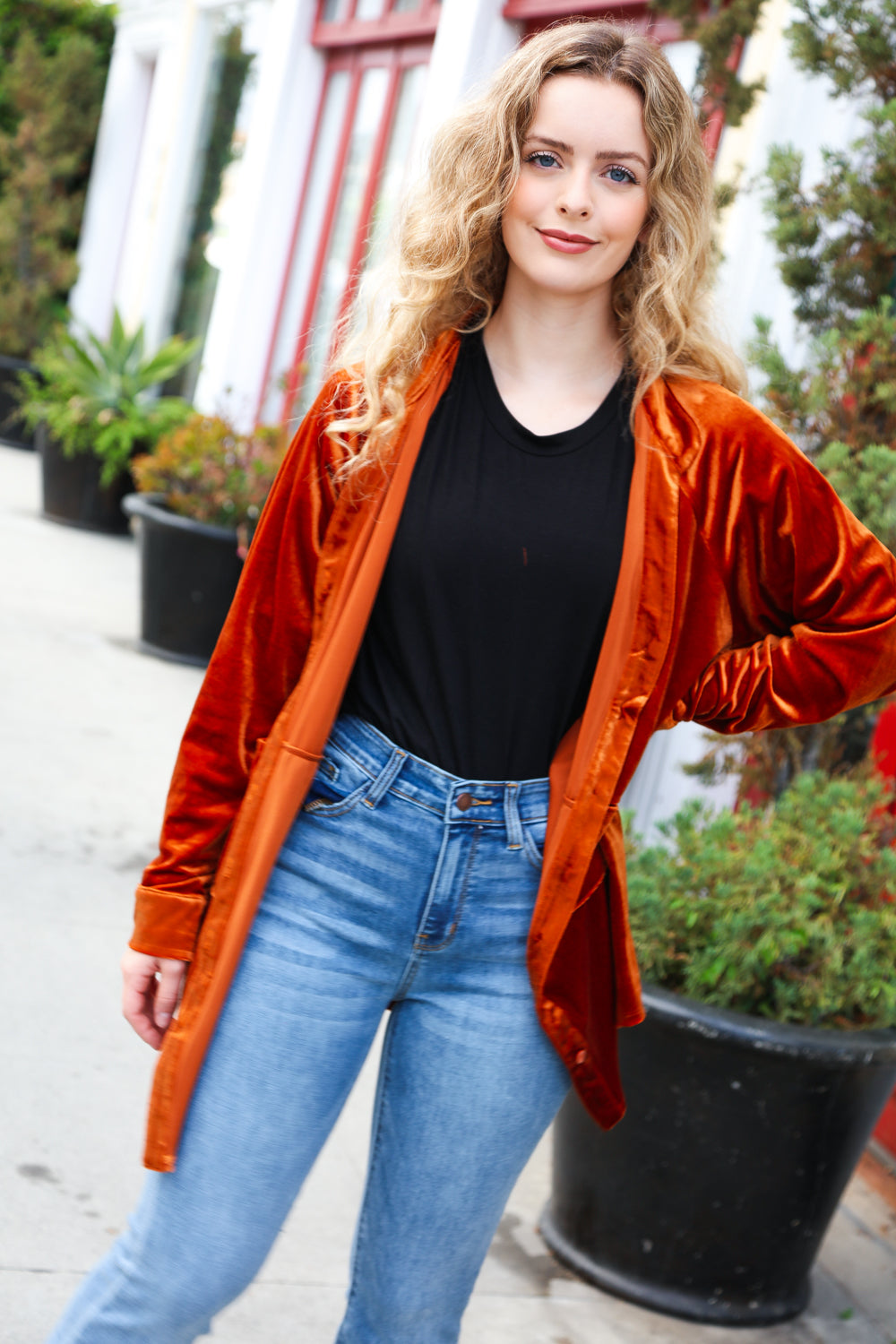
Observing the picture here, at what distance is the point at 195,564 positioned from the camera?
267 inches

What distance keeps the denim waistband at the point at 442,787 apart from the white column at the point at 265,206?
7.52 metres

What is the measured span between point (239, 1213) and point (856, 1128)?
64.3 inches

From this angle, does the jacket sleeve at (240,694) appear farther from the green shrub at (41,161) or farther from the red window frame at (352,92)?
the green shrub at (41,161)

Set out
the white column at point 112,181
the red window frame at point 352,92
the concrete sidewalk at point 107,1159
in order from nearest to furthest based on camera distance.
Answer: the concrete sidewalk at point 107,1159, the red window frame at point 352,92, the white column at point 112,181

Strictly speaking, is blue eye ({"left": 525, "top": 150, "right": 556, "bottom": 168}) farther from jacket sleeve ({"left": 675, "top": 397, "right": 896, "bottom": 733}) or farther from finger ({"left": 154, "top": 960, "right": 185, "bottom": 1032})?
finger ({"left": 154, "top": 960, "right": 185, "bottom": 1032})

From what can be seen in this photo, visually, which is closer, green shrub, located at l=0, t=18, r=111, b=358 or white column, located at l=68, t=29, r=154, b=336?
white column, located at l=68, t=29, r=154, b=336

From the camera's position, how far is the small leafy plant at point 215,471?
6.91 meters

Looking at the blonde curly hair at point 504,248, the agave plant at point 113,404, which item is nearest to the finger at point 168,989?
the blonde curly hair at point 504,248

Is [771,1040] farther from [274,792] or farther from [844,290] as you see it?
[844,290]

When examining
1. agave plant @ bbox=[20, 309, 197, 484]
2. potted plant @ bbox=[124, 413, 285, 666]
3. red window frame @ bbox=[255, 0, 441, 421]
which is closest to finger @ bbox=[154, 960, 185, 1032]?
potted plant @ bbox=[124, 413, 285, 666]

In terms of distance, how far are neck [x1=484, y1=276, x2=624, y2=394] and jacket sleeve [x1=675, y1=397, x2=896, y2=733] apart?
0.62ft

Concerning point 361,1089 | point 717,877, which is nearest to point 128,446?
point 361,1089

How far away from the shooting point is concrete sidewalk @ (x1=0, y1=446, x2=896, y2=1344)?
2.66m

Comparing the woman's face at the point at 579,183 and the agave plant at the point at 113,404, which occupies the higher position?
the woman's face at the point at 579,183
